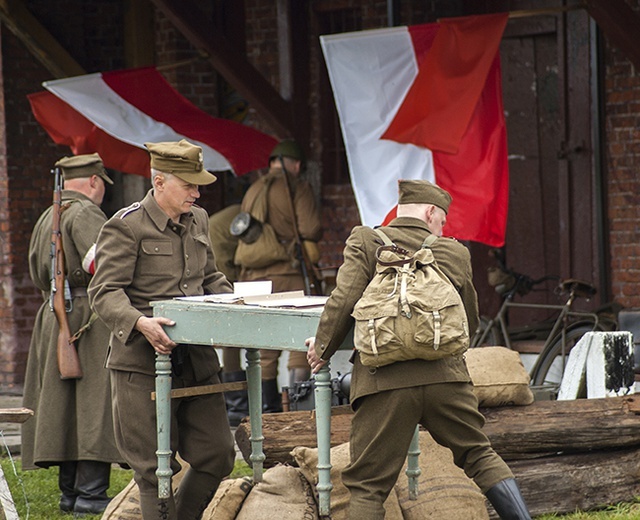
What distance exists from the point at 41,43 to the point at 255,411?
6.31m

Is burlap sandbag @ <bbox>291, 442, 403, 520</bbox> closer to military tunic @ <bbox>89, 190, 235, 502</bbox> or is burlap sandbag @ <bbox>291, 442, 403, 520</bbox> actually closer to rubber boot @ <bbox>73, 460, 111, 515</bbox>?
military tunic @ <bbox>89, 190, 235, 502</bbox>

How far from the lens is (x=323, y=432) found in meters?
5.68

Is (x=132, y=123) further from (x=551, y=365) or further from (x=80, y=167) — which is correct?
(x=551, y=365)

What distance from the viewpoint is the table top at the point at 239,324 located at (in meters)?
5.70

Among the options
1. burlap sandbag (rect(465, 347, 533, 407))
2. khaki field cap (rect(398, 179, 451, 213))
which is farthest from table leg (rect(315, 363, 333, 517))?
burlap sandbag (rect(465, 347, 533, 407))

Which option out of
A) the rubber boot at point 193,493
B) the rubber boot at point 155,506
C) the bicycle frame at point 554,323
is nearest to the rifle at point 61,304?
the rubber boot at point 193,493

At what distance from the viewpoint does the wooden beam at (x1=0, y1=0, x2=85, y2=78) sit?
11.7 metres

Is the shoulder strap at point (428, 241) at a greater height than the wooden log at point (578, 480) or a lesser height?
greater

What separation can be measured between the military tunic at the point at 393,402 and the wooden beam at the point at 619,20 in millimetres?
3553

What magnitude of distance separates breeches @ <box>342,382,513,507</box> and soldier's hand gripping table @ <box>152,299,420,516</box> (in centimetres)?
17

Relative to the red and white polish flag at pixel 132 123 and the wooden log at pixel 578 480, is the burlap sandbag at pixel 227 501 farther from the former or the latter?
the red and white polish flag at pixel 132 123

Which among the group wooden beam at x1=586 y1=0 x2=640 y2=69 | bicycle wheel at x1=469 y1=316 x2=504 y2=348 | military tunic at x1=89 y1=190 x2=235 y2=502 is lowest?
bicycle wheel at x1=469 y1=316 x2=504 y2=348

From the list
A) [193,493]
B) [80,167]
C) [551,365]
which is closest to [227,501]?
[193,493]

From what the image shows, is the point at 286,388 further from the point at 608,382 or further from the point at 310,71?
the point at 310,71
